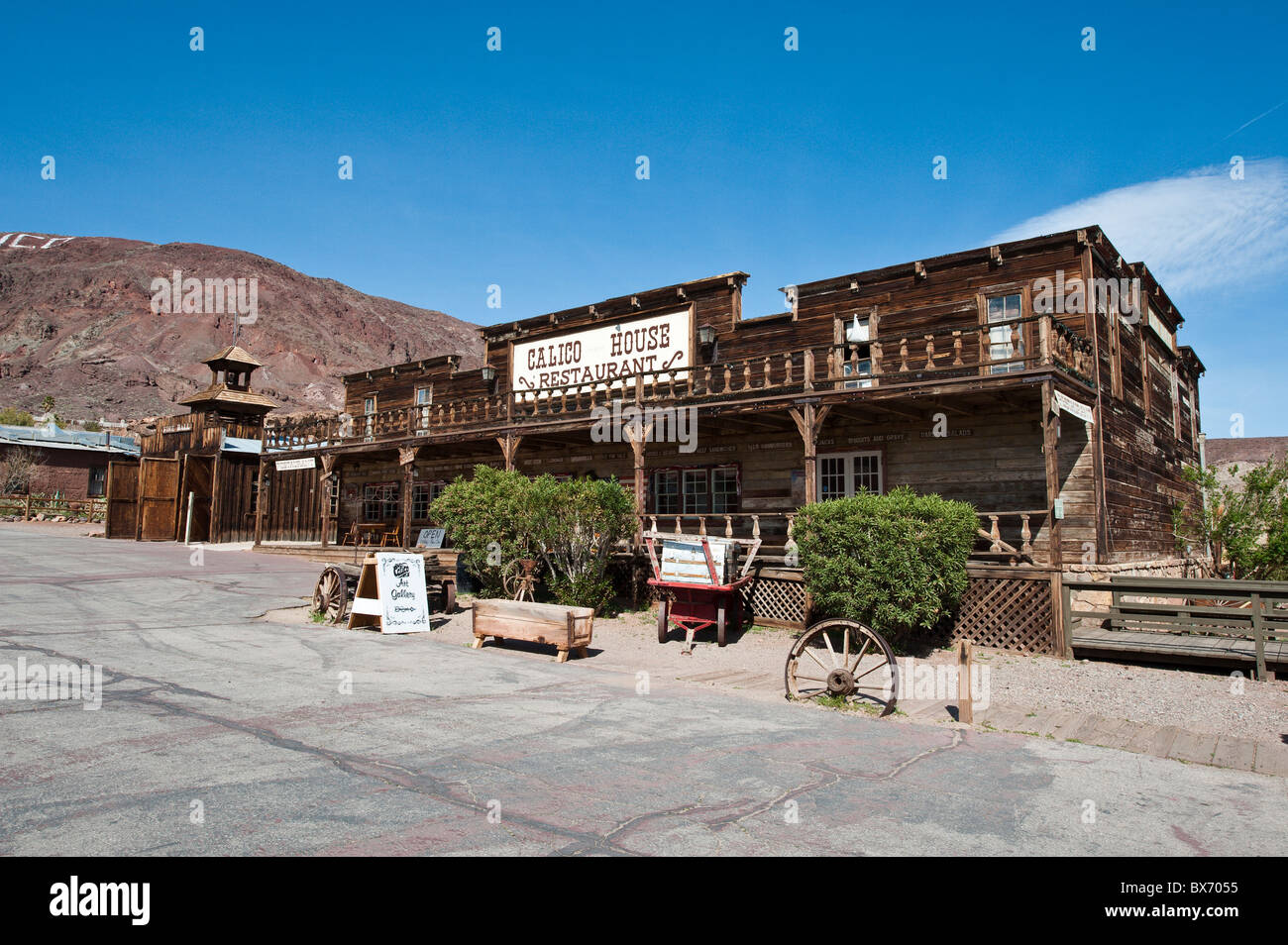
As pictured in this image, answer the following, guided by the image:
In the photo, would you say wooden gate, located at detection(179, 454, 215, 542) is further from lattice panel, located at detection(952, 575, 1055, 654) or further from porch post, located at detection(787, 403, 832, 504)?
lattice panel, located at detection(952, 575, 1055, 654)

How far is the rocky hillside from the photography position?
102938 mm

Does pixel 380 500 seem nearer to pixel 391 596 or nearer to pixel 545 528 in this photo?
pixel 545 528

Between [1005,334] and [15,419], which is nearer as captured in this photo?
[1005,334]

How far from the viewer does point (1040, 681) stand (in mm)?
10047

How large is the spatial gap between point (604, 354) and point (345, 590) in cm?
1110

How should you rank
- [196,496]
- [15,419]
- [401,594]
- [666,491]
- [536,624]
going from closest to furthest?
1. [536,624]
2. [401,594]
3. [666,491]
4. [196,496]
5. [15,419]

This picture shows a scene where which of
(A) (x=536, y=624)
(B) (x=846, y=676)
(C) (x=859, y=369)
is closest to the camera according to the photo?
(B) (x=846, y=676)

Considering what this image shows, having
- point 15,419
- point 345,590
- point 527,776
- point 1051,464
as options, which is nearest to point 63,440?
point 15,419

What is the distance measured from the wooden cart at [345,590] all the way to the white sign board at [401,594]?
1.55ft

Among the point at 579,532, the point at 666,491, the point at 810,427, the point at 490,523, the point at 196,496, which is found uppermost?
the point at 810,427

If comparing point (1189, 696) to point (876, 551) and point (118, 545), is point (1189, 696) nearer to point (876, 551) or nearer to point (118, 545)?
point (876, 551)
